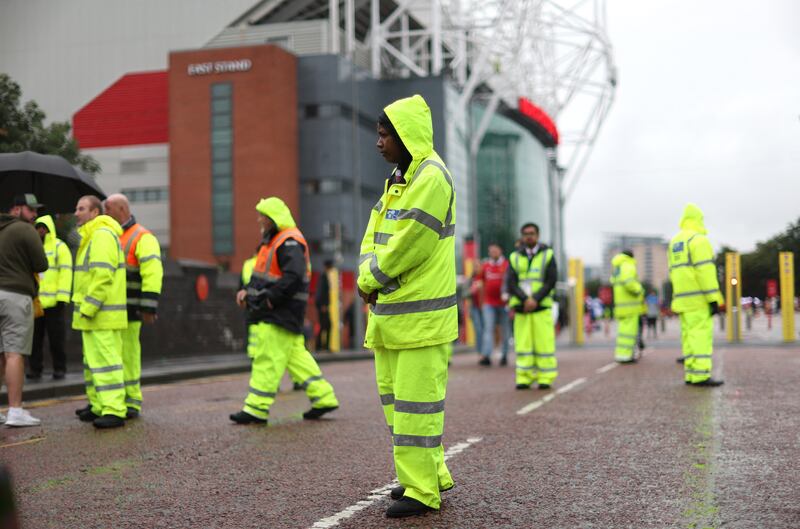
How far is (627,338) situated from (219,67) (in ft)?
129

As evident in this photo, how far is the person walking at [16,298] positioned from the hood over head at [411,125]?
4.44m

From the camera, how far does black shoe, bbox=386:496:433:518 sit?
4387 mm

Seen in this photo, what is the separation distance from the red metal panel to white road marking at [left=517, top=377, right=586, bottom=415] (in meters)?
45.8

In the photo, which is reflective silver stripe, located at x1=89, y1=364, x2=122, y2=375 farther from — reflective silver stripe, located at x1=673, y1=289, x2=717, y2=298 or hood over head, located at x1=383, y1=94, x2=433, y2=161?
reflective silver stripe, located at x1=673, y1=289, x2=717, y2=298

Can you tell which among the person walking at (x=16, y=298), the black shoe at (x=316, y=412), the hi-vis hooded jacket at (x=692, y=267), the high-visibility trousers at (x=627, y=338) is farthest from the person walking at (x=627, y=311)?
the person walking at (x=16, y=298)

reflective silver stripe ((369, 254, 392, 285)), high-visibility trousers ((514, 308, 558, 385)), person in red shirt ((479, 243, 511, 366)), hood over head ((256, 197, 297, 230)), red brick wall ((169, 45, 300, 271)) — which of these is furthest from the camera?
red brick wall ((169, 45, 300, 271))

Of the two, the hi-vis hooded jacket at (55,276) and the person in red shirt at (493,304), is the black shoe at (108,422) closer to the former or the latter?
the hi-vis hooded jacket at (55,276)

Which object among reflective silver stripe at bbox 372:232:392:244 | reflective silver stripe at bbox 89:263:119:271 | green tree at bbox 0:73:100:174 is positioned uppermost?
green tree at bbox 0:73:100:174

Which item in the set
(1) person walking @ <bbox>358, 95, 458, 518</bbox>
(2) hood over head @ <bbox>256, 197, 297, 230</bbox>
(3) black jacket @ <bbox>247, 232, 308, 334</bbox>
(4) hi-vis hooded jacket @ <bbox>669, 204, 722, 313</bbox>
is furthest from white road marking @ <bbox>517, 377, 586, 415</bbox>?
(1) person walking @ <bbox>358, 95, 458, 518</bbox>

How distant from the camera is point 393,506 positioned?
4.41m

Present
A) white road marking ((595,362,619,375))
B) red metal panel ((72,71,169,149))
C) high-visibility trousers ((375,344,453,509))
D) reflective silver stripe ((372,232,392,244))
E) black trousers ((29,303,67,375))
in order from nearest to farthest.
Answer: high-visibility trousers ((375,344,453,509)) < reflective silver stripe ((372,232,392,244)) < black trousers ((29,303,67,375)) < white road marking ((595,362,619,375)) < red metal panel ((72,71,169,149))

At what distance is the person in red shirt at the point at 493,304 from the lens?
1602 centimetres

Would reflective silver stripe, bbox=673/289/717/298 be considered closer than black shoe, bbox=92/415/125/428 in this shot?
No

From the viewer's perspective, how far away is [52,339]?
12703 mm
